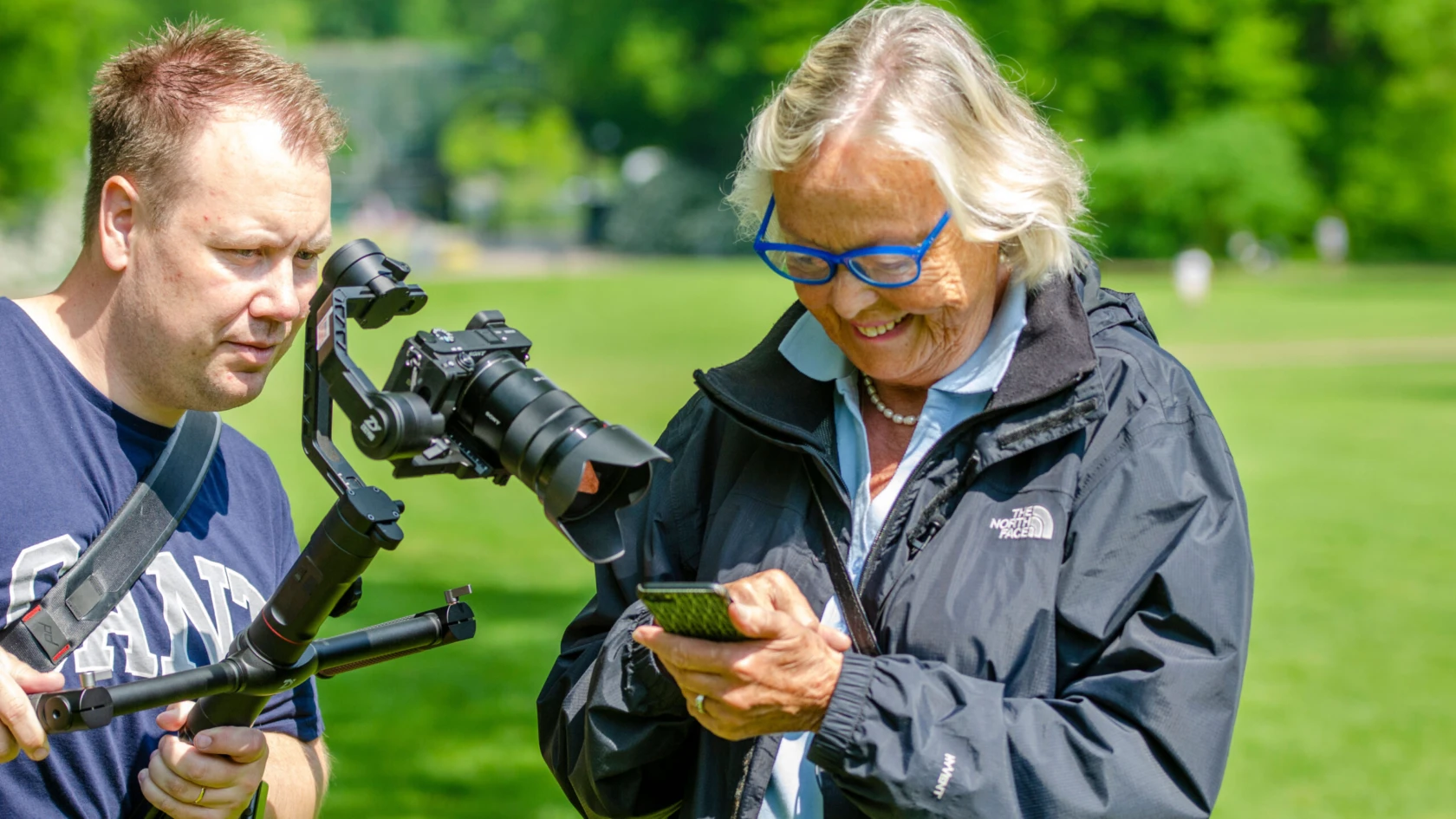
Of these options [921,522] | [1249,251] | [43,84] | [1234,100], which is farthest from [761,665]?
[1234,100]

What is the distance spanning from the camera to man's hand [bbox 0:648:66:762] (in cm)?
235

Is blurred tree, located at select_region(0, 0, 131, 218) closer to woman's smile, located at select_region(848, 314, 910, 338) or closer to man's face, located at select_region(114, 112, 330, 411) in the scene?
man's face, located at select_region(114, 112, 330, 411)

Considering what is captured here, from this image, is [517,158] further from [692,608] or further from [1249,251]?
[692,608]

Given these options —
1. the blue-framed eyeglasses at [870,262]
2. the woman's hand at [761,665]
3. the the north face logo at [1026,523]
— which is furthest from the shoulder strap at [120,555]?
the the north face logo at [1026,523]

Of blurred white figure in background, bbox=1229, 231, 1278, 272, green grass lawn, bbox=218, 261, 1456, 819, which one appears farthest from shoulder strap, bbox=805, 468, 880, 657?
blurred white figure in background, bbox=1229, 231, 1278, 272

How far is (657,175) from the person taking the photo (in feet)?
230

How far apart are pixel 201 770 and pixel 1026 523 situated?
5.09 feet

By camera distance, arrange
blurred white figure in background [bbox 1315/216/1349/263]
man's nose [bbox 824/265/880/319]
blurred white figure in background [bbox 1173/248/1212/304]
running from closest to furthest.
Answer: man's nose [bbox 824/265/880/319], blurred white figure in background [bbox 1173/248/1212/304], blurred white figure in background [bbox 1315/216/1349/263]

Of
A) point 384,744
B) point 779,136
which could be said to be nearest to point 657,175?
point 384,744

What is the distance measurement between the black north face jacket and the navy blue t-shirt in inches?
28.8

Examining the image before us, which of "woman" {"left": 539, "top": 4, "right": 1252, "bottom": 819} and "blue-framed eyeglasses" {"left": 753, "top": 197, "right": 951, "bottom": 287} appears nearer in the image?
"woman" {"left": 539, "top": 4, "right": 1252, "bottom": 819}

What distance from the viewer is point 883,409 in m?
3.13

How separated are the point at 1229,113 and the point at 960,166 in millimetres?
61150

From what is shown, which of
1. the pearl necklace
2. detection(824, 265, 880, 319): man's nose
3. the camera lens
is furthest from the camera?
the pearl necklace
